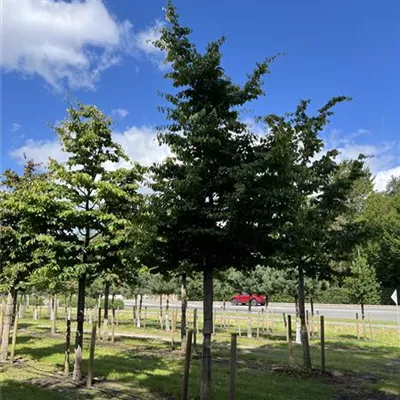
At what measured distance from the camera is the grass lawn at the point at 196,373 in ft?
31.2

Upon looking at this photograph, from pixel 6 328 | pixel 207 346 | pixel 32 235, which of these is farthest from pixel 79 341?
pixel 207 346

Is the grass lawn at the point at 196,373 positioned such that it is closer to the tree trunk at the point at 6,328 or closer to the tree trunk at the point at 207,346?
the tree trunk at the point at 6,328

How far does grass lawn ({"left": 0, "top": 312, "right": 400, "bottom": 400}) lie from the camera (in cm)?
952

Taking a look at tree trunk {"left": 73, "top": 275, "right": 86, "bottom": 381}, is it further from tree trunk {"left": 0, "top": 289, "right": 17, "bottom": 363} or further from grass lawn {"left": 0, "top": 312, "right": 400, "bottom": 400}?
tree trunk {"left": 0, "top": 289, "right": 17, "bottom": 363}

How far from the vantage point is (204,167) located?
313 inches

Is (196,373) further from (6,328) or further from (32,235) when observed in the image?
(6,328)

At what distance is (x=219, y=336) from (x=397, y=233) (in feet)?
101

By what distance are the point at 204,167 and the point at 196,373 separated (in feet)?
19.7

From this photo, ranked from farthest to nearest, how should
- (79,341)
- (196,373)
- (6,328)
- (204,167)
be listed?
(6,328) → (196,373) → (79,341) → (204,167)

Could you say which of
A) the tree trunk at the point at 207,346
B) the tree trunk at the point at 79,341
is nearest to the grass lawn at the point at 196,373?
the tree trunk at the point at 79,341

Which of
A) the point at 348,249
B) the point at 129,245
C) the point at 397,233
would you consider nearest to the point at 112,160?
the point at 129,245

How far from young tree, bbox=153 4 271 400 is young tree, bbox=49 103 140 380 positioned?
2688mm

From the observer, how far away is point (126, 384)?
404 inches

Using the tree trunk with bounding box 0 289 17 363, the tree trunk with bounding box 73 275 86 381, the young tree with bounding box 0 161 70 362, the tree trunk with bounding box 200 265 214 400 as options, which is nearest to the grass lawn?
the tree trunk with bounding box 73 275 86 381
